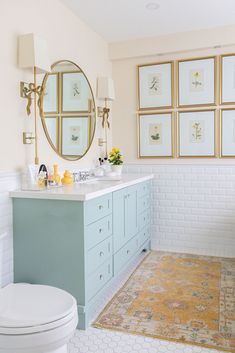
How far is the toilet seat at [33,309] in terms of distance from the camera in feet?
4.89

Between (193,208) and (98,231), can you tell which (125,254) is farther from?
(193,208)

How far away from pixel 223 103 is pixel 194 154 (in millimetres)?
645

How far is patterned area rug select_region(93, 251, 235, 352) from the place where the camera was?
7.23 ft

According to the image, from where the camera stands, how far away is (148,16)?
3305 mm

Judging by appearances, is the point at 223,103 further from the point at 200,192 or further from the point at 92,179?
the point at 92,179

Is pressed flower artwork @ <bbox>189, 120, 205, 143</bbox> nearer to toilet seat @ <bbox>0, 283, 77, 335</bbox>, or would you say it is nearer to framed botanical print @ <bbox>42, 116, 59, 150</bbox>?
framed botanical print @ <bbox>42, 116, 59, 150</bbox>

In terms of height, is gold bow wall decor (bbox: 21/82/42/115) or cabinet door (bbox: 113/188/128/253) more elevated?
gold bow wall decor (bbox: 21/82/42/115)

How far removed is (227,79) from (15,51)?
2.31m

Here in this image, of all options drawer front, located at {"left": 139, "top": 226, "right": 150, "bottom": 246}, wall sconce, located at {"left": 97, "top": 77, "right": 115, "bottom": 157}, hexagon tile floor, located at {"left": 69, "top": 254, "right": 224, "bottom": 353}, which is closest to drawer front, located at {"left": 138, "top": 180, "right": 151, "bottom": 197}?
drawer front, located at {"left": 139, "top": 226, "right": 150, "bottom": 246}

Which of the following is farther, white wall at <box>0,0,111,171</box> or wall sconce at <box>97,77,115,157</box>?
wall sconce at <box>97,77,115,157</box>

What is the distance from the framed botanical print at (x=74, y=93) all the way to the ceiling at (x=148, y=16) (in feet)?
1.98

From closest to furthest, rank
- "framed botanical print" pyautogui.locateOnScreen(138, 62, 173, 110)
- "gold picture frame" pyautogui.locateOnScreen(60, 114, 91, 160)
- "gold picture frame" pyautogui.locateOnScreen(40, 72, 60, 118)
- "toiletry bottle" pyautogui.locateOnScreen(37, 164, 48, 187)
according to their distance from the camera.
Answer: "toiletry bottle" pyautogui.locateOnScreen(37, 164, 48, 187) → "gold picture frame" pyautogui.locateOnScreen(40, 72, 60, 118) → "gold picture frame" pyautogui.locateOnScreen(60, 114, 91, 160) → "framed botanical print" pyautogui.locateOnScreen(138, 62, 173, 110)

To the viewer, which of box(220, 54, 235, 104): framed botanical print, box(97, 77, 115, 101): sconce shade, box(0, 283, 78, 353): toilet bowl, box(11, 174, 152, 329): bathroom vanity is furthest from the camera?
box(97, 77, 115, 101): sconce shade

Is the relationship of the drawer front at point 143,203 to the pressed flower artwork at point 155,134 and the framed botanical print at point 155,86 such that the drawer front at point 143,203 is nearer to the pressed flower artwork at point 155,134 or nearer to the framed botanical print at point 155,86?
the pressed flower artwork at point 155,134
